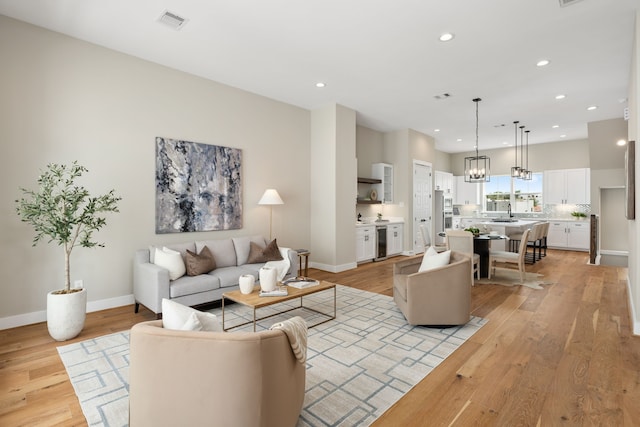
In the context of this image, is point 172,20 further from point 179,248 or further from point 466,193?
point 466,193

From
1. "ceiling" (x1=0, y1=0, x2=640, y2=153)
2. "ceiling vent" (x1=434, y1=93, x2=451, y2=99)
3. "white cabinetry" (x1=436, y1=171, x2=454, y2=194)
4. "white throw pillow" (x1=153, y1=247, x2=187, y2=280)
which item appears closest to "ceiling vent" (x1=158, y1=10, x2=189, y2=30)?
"ceiling" (x1=0, y1=0, x2=640, y2=153)

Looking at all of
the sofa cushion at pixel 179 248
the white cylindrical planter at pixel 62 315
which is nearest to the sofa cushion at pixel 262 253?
the sofa cushion at pixel 179 248

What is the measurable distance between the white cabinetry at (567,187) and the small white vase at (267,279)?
30.7ft

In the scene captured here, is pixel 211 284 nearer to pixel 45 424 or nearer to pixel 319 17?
pixel 45 424

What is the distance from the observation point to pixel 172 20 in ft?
11.0

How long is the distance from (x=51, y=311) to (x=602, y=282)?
24.2 ft

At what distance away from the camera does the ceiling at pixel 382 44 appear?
316 centimetres

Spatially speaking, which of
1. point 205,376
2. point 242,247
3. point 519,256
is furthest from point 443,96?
point 205,376

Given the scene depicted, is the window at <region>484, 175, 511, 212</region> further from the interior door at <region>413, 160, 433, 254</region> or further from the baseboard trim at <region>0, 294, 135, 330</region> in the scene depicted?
the baseboard trim at <region>0, 294, 135, 330</region>

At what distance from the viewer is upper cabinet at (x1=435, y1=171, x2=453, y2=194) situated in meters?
9.77

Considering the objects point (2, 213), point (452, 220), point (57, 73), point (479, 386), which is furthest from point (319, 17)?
point (452, 220)

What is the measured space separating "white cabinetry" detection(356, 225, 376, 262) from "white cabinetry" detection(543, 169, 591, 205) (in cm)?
592

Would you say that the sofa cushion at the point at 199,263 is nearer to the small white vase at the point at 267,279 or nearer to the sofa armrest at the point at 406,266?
the small white vase at the point at 267,279

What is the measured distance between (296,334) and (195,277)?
8.48 ft
